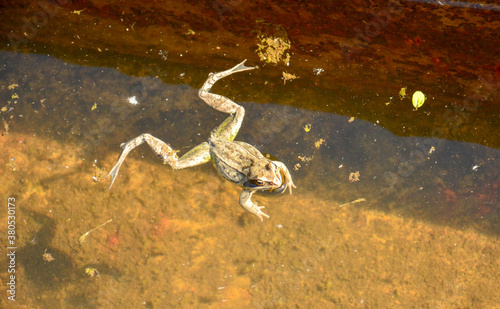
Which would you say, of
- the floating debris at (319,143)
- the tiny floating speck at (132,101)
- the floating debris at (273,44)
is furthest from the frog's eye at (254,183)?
the tiny floating speck at (132,101)

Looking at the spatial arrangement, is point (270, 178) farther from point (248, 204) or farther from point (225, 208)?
point (225, 208)

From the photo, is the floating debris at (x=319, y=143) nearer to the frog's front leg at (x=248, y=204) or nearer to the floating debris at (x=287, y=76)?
the floating debris at (x=287, y=76)

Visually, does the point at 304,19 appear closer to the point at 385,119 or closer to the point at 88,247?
the point at 385,119

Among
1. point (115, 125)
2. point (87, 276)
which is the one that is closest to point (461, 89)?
point (115, 125)

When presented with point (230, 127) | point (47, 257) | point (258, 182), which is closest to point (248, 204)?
point (258, 182)

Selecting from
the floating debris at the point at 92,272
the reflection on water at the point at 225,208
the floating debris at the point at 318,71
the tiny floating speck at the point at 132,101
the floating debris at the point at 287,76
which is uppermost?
the floating debris at the point at 318,71

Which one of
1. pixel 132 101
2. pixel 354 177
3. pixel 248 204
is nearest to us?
pixel 248 204

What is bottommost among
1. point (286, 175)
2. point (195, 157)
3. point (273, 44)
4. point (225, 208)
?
point (225, 208)
